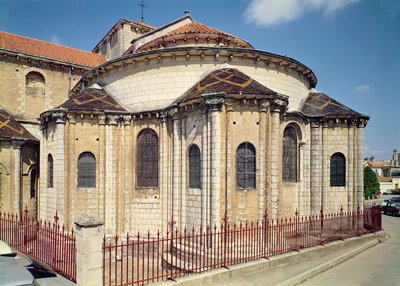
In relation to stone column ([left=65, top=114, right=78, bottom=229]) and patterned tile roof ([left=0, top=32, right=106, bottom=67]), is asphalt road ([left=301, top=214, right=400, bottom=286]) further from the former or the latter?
patterned tile roof ([left=0, top=32, right=106, bottom=67])

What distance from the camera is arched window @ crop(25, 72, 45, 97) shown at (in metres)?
20.6

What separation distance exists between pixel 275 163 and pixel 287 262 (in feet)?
11.4

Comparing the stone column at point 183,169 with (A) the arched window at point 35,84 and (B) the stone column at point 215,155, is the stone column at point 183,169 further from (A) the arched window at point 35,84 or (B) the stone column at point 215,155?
(A) the arched window at point 35,84

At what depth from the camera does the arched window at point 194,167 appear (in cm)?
1204

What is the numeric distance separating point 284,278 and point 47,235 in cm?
659

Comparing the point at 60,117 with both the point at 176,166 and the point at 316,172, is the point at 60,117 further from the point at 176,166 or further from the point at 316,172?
the point at 316,172

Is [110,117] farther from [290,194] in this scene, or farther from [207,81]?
[290,194]

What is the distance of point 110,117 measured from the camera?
1422 centimetres

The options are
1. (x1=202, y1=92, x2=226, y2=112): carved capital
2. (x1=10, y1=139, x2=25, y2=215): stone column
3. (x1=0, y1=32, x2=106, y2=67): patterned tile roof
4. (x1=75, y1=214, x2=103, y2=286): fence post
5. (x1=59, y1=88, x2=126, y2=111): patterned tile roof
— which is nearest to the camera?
(x1=75, y1=214, x2=103, y2=286): fence post

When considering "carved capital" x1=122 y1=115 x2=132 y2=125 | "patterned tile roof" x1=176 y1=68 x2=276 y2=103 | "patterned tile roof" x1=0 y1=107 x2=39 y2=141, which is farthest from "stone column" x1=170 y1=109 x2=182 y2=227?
"patterned tile roof" x1=0 y1=107 x2=39 y2=141

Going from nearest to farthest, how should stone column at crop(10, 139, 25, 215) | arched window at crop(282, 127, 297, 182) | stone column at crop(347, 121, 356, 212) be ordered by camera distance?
arched window at crop(282, 127, 297, 182)
stone column at crop(347, 121, 356, 212)
stone column at crop(10, 139, 25, 215)

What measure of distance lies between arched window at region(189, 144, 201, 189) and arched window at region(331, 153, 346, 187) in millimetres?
7374

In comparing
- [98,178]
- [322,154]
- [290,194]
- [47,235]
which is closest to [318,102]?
[322,154]

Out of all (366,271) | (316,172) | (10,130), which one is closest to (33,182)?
(10,130)
